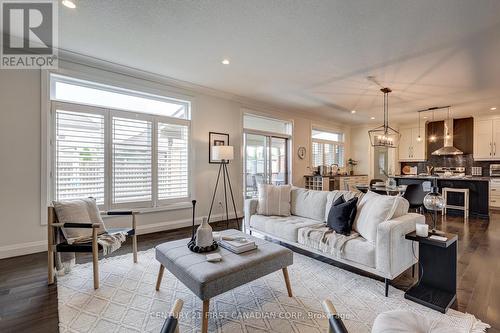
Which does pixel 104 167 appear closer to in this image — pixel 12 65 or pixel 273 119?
pixel 12 65

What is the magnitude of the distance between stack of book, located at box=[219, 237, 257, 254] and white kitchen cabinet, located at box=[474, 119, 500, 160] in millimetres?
8270

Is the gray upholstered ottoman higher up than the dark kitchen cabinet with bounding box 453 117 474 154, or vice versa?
the dark kitchen cabinet with bounding box 453 117 474 154

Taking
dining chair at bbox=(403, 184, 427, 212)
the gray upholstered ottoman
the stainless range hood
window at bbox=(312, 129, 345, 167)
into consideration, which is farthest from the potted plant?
the gray upholstered ottoman

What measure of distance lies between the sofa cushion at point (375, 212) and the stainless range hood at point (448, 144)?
5830mm

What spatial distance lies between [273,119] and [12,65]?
190 inches

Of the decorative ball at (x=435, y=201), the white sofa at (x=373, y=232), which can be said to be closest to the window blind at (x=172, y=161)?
the white sofa at (x=373, y=232)

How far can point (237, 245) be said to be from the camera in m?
2.14

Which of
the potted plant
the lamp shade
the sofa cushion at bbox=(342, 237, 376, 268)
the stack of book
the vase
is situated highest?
the lamp shade

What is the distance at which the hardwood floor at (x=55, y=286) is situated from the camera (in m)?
1.91

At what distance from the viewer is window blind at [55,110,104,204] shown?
342 centimetres

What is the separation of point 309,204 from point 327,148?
4.87 m

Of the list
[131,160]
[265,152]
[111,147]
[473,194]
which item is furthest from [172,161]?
[473,194]

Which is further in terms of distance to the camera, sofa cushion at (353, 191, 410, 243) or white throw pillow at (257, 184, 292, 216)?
white throw pillow at (257, 184, 292, 216)

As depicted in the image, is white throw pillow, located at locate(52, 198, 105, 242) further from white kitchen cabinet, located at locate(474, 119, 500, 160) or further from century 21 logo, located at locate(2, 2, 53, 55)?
white kitchen cabinet, located at locate(474, 119, 500, 160)
